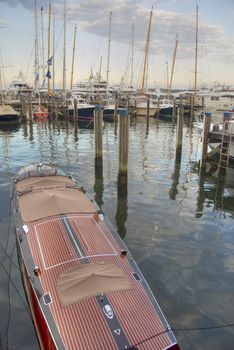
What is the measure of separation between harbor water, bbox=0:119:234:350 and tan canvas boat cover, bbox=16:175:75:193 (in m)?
1.64

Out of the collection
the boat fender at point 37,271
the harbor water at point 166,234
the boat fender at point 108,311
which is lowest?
the harbor water at point 166,234

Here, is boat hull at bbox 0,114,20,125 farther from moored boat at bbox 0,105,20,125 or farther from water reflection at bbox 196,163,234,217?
water reflection at bbox 196,163,234,217

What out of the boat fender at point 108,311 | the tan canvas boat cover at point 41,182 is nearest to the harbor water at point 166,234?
the tan canvas boat cover at point 41,182

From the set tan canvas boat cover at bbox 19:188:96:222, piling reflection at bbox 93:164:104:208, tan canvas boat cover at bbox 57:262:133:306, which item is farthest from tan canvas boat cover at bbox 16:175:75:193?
tan canvas boat cover at bbox 57:262:133:306

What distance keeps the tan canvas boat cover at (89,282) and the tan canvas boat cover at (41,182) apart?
5.69m

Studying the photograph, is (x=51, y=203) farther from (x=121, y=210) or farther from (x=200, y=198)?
(x=200, y=198)

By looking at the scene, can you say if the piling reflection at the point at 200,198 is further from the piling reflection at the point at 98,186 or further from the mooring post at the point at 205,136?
the piling reflection at the point at 98,186

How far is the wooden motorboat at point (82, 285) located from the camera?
575cm

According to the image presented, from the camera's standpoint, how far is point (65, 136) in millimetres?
35344

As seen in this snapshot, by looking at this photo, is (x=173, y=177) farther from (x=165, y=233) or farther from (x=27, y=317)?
(x=27, y=317)

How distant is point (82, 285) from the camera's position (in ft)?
21.5

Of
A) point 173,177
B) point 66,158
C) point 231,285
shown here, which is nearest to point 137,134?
point 66,158

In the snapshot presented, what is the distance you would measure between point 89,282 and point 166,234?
20.3 feet

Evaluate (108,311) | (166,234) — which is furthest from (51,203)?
(108,311)
